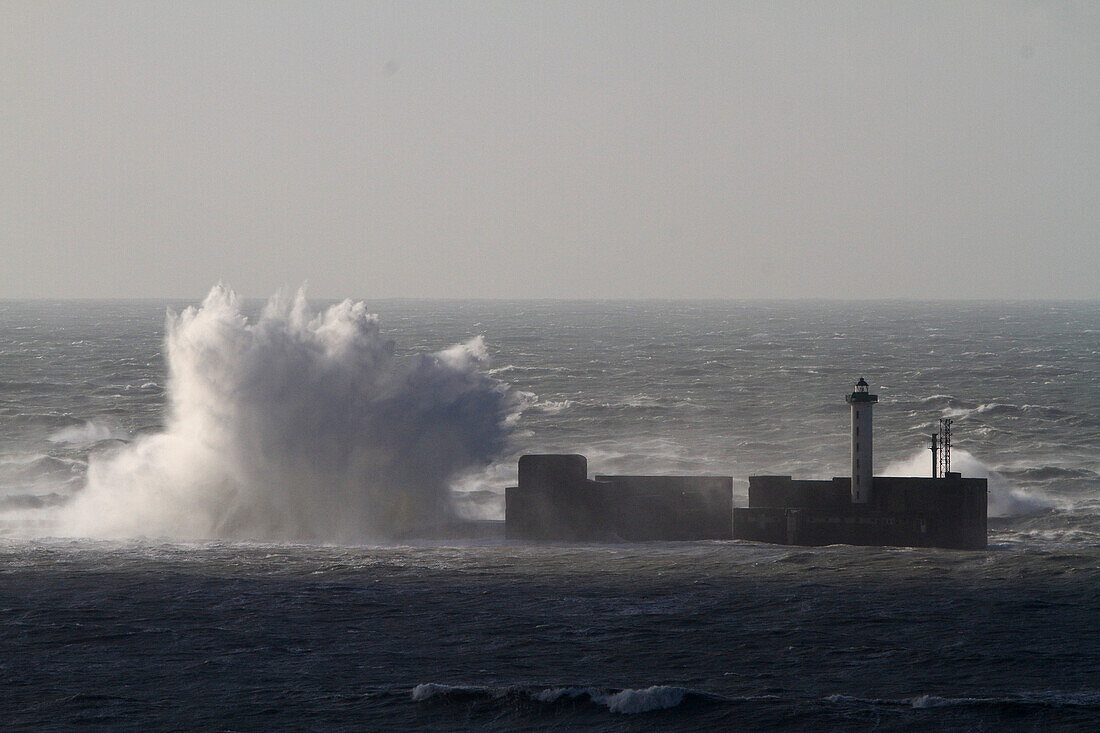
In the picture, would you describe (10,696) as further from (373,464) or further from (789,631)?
(373,464)

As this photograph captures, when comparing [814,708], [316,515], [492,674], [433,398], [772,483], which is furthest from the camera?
[433,398]

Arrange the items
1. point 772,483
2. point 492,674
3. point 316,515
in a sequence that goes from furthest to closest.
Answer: point 316,515 < point 772,483 < point 492,674

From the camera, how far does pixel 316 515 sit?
5003 centimetres

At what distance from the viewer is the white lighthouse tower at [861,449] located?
44781 mm

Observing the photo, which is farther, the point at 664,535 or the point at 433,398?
the point at 433,398

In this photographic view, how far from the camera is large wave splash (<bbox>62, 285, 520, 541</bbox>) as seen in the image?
5009 cm

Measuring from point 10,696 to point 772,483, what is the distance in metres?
25.0

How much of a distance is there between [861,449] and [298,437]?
20.3 m

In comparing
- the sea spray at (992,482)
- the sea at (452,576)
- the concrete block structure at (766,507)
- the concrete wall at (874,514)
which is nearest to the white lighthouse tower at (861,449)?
the concrete block structure at (766,507)

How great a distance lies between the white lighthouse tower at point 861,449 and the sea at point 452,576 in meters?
2.36

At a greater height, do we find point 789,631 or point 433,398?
point 433,398

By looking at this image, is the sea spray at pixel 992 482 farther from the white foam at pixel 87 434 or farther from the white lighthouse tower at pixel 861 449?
the white foam at pixel 87 434

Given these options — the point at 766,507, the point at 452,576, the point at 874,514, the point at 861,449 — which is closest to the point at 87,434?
the point at 452,576

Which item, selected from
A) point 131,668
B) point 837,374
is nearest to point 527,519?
point 131,668
